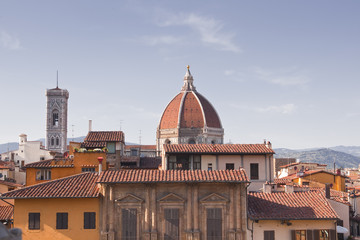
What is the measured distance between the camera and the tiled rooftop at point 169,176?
3030 centimetres

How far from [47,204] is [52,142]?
138704 millimetres

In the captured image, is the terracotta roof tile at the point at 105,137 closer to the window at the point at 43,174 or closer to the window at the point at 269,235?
the window at the point at 43,174

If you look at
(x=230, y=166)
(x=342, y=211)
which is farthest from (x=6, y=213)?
(x=342, y=211)

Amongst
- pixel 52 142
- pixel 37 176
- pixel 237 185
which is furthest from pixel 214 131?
pixel 237 185

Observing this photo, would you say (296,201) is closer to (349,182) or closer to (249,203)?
(249,203)

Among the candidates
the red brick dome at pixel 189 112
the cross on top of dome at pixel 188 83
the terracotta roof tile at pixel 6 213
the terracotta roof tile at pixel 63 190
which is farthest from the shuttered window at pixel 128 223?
the cross on top of dome at pixel 188 83

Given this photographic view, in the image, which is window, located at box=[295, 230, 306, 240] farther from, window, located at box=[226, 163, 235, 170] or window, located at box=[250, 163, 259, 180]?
window, located at box=[226, 163, 235, 170]

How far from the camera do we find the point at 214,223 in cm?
3080

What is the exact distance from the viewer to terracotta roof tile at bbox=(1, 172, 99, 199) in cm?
3017

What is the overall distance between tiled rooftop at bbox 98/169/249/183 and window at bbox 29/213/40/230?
451cm

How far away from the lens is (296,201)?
3253 centimetres

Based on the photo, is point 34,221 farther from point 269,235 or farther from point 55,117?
point 55,117

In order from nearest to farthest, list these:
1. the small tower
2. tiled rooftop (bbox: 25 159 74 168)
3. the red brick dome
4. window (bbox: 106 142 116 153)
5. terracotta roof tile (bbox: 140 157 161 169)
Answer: tiled rooftop (bbox: 25 159 74 168) → window (bbox: 106 142 116 153) → terracotta roof tile (bbox: 140 157 161 169) → the red brick dome → the small tower

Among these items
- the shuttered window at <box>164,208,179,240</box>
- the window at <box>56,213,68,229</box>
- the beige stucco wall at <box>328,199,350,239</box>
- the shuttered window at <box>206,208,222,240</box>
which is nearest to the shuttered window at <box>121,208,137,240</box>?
the shuttered window at <box>164,208,179,240</box>
